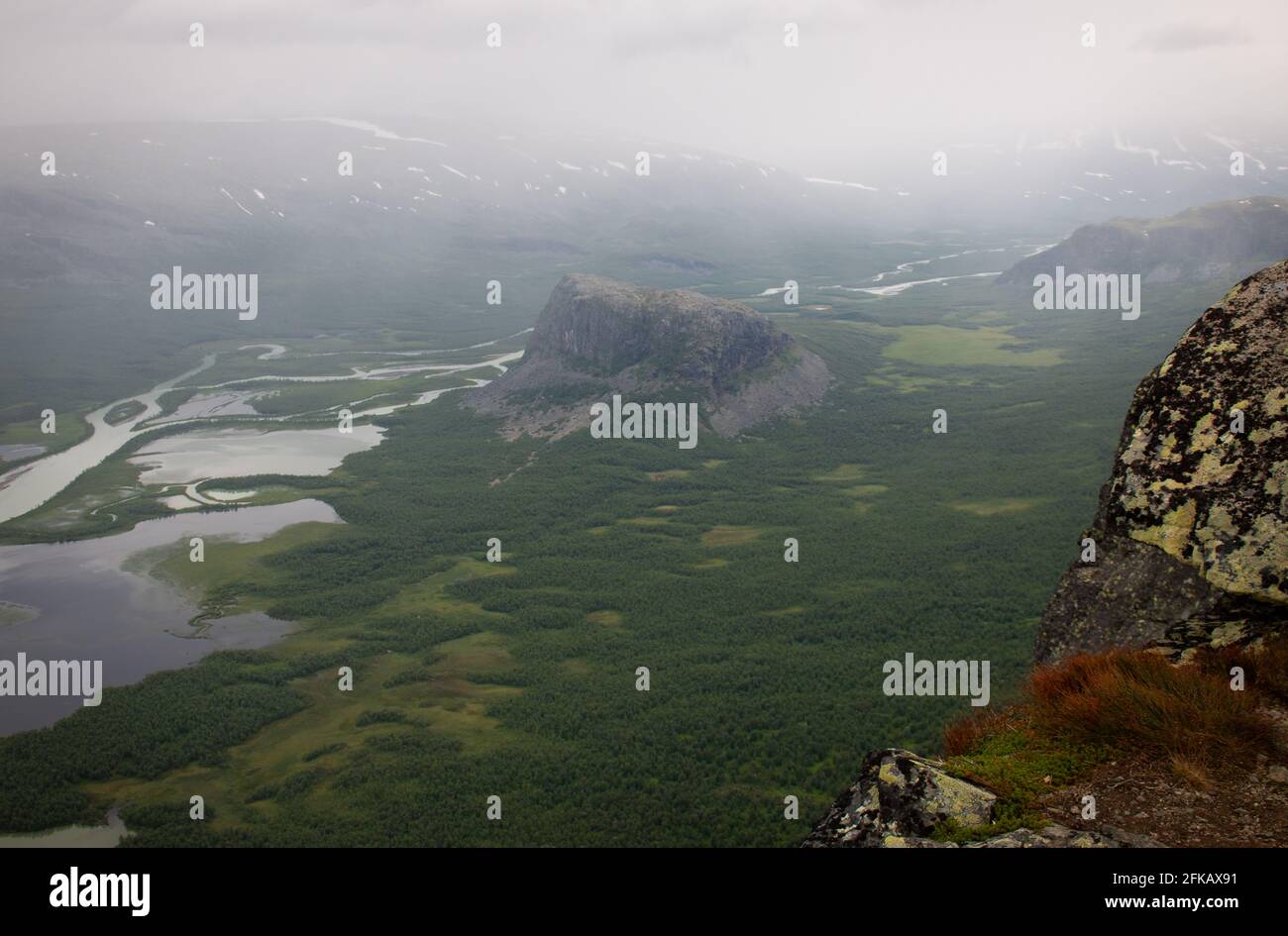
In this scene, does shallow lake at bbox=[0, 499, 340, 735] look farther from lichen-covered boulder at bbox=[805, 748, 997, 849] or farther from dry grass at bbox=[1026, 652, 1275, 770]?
dry grass at bbox=[1026, 652, 1275, 770]

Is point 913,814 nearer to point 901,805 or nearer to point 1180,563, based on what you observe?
point 901,805

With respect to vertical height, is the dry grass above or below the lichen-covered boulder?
above

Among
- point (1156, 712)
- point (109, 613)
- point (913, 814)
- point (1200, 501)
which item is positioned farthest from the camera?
point (109, 613)

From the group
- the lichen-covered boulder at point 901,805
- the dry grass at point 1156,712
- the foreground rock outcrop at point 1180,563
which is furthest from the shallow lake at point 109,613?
the dry grass at point 1156,712

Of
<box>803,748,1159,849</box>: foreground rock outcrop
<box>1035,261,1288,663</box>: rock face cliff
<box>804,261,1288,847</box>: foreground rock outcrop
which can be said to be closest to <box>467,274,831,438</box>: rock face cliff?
<box>1035,261,1288,663</box>: rock face cliff

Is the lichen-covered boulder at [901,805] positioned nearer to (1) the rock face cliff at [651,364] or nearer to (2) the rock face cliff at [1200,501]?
(2) the rock face cliff at [1200,501]

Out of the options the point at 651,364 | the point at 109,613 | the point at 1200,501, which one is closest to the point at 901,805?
the point at 1200,501

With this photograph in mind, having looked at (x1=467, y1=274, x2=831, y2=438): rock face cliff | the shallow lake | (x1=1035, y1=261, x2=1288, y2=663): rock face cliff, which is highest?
(x1=467, y1=274, x2=831, y2=438): rock face cliff
